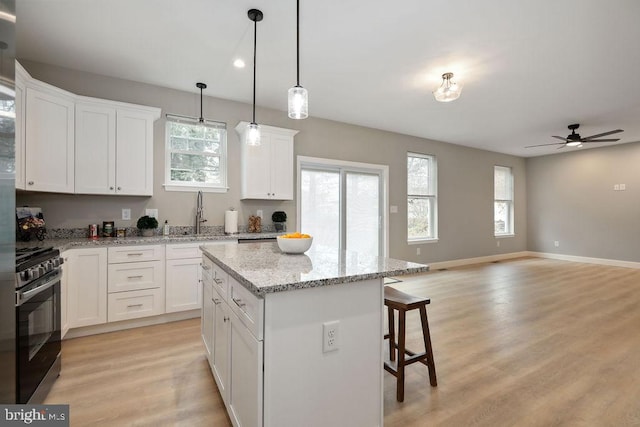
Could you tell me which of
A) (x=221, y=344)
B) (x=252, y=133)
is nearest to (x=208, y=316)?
(x=221, y=344)

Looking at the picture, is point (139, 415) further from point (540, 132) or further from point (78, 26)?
point (540, 132)

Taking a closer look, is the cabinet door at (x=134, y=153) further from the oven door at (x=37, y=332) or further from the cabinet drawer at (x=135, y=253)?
the oven door at (x=37, y=332)

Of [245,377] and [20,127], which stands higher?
[20,127]

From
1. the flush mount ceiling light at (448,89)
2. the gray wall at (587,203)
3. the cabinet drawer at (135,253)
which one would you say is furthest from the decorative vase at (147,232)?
the gray wall at (587,203)

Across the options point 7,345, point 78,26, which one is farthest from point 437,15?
point 7,345

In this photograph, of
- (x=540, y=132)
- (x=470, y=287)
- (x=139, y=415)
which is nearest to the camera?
(x=139, y=415)

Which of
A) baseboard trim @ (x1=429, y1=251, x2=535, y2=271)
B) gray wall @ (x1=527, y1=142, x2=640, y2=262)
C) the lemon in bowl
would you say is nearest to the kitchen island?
the lemon in bowl

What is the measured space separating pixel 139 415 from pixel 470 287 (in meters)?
4.49

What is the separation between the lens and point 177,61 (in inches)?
120

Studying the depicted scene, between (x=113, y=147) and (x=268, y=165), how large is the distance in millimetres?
1730

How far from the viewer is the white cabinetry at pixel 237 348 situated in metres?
1.23

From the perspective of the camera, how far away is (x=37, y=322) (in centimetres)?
179

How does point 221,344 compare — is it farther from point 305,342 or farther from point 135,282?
point 135,282

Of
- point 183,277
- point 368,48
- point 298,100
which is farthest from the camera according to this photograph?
point 183,277
